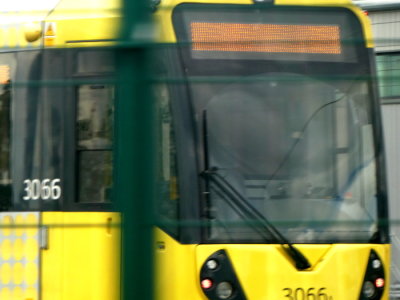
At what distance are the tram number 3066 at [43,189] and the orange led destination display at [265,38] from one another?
135 cm

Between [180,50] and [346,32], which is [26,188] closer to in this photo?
[346,32]

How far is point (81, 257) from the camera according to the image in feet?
15.4

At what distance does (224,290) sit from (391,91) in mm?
2325

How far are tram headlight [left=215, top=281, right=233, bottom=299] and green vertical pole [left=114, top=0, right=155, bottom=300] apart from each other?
8.81 ft

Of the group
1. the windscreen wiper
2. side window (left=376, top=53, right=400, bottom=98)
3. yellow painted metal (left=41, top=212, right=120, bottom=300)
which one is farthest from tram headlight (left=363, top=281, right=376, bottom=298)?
side window (left=376, top=53, right=400, bottom=98)

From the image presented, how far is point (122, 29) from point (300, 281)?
290cm

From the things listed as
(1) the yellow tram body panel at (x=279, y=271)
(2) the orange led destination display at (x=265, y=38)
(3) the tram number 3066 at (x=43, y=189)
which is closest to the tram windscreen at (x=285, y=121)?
(2) the orange led destination display at (x=265, y=38)

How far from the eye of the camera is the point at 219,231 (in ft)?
11.4

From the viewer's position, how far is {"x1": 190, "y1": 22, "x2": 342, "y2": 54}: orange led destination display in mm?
3366

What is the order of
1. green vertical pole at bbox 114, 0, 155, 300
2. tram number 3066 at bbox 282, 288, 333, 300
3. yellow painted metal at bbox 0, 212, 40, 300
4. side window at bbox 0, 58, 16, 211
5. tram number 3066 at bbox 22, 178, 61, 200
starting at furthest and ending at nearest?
tram number 3066 at bbox 22, 178, 61, 200, side window at bbox 0, 58, 16, 211, tram number 3066 at bbox 282, 288, 333, 300, yellow painted metal at bbox 0, 212, 40, 300, green vertical pole at bbox 114, 0, 155, 300

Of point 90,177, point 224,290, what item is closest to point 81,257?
point 90,177

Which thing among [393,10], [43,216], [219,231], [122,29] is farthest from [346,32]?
[122,29]

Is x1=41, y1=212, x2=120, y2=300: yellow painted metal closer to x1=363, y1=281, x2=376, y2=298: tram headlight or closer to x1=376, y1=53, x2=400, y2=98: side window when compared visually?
x1=376, y1=53, x2=400, y2=98: side window

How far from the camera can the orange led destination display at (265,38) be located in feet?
11.0
